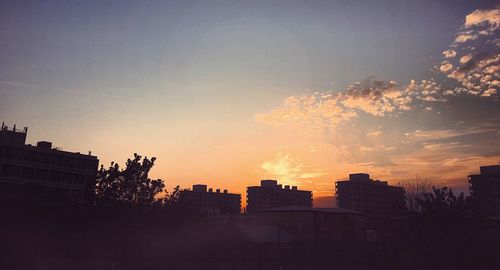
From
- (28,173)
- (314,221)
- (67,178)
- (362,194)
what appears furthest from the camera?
(362,194)

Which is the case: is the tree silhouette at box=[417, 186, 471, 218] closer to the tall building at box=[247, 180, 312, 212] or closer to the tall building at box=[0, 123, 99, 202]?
the tall building at box=[0, 123, 99, 202]

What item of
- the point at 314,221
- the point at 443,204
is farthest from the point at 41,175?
the point at 443,204

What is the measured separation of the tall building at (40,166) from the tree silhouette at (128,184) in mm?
30906

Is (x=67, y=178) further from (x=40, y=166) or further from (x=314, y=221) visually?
(x=314, y=221)

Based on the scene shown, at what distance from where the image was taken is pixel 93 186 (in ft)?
142

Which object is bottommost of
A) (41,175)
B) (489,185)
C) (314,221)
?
(314,221)

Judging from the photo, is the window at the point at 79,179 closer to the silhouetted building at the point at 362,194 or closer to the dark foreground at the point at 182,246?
the dark foreground at the point at 182,246

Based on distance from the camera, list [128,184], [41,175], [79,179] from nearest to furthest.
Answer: [128,184]
[41,175]
[79,179]

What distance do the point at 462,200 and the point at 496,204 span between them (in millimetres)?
155965

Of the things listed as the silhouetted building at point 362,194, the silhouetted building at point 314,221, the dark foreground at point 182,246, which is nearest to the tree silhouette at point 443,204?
the dark foreground at point 182,246

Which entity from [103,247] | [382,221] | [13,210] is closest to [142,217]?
[103,247]

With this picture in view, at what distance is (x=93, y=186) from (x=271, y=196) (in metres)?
142

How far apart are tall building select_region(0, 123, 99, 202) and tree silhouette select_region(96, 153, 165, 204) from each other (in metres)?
30.9

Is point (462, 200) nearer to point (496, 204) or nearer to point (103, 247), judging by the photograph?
point (103, 247)
